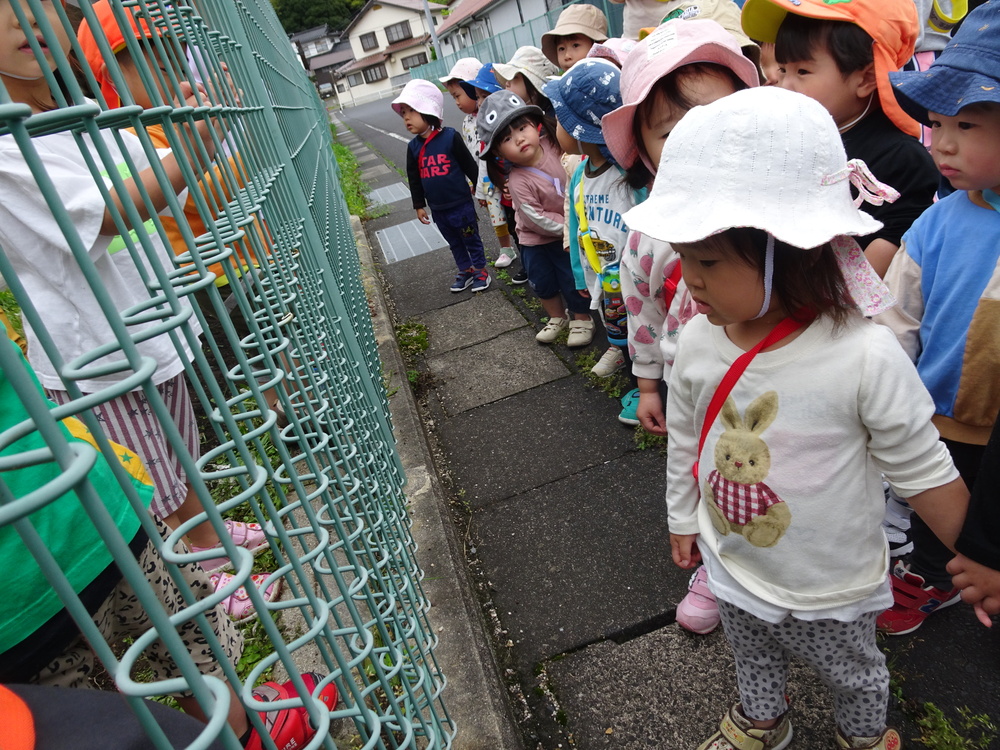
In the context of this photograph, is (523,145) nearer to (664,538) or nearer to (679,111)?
(679,111)

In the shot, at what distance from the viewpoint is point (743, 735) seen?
157cm

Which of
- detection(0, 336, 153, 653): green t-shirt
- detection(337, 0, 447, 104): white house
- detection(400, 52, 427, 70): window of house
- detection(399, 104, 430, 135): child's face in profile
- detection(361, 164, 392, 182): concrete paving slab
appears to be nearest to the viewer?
detection(0, 336, 153, 653): green t-shirt

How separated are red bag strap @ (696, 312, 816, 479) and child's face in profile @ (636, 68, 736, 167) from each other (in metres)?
0.89

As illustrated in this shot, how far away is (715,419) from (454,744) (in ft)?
3.50

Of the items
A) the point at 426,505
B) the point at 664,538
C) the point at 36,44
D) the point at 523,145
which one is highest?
the point at 36,44

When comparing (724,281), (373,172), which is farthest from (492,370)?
(373,172)

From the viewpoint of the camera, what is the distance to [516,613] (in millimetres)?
2197

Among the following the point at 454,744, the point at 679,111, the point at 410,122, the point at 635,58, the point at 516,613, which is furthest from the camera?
the point at 410,122

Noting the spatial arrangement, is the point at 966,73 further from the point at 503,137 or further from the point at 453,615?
the point at 503,137

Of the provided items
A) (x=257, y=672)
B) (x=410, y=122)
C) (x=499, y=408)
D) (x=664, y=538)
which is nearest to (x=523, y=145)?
(x=499, y=408)

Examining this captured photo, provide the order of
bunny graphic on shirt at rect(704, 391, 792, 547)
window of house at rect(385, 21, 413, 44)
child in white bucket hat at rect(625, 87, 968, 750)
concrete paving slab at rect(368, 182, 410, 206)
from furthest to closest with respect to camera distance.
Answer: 1. window of house at rect(385, 21, 413, 44)
2. concrete paving slab at rect(368, 182, 410, 206)
3. bunny graphic on shirt at rect(704, 391, 792, 547)
4. child in white bucket hat at rect(625, 87, 968, 750)

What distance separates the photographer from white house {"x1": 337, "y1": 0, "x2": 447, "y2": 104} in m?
62.6

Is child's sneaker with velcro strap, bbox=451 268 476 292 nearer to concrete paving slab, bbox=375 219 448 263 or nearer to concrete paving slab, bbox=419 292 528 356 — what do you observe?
concrete paving slab, bbox=419 292 528 356

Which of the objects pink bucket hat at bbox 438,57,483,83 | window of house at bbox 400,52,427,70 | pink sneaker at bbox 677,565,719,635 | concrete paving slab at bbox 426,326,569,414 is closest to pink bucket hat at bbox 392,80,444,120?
pink bucket hat at bbox 438,57,483,83
